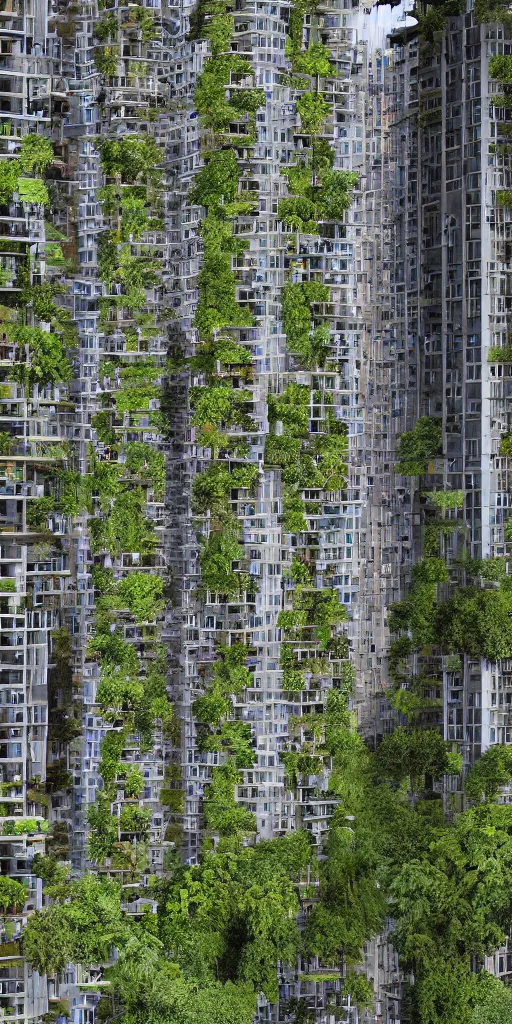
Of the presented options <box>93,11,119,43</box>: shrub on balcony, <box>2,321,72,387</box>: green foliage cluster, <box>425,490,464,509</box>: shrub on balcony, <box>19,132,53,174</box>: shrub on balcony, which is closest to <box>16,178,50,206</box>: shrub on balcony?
<box>19,132,53,174</box>: shrub on balcony

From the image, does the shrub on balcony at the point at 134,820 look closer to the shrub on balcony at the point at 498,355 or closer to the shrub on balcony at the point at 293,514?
the shrub on balcony at the point at 293,514

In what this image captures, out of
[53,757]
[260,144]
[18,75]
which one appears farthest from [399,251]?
[53,757]

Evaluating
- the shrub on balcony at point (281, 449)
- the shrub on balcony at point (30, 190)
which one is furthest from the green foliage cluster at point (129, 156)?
the shrub on balcony at point (281, 449)

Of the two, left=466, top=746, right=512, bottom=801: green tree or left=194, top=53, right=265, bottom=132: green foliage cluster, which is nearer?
left=194, top=53, right=265, bottom=132: green foliage cluster

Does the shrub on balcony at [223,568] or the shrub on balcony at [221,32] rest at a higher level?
the shrub on balcony at [221,32]

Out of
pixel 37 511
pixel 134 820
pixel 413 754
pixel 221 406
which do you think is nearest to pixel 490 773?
pixel 413 754

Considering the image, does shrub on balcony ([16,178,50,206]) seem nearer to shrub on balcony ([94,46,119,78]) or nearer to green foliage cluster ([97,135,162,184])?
green foliage cluster ([97,135,162,184])

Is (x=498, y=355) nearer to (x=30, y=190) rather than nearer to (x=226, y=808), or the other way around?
(x=30, y=190)

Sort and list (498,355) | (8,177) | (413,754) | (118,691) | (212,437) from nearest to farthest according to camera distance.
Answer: (8,177)
(118,691)
(212,437)
(498,355)
(413,754)

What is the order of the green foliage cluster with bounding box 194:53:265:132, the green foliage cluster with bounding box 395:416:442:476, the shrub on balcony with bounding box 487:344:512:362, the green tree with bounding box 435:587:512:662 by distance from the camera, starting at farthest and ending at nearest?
1. the green foliage cluster with bounding box 395:416:442:476
2. the shrub on balcony with bounding box 487:344:512:362
3. the green tree with bounding box 435:587:512:662
4. the green foliage cluster with bounding box 194:53:265:132

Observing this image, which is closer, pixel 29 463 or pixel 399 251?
pixel 29 463

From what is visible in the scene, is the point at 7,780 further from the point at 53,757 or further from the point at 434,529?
the point at 434,529
